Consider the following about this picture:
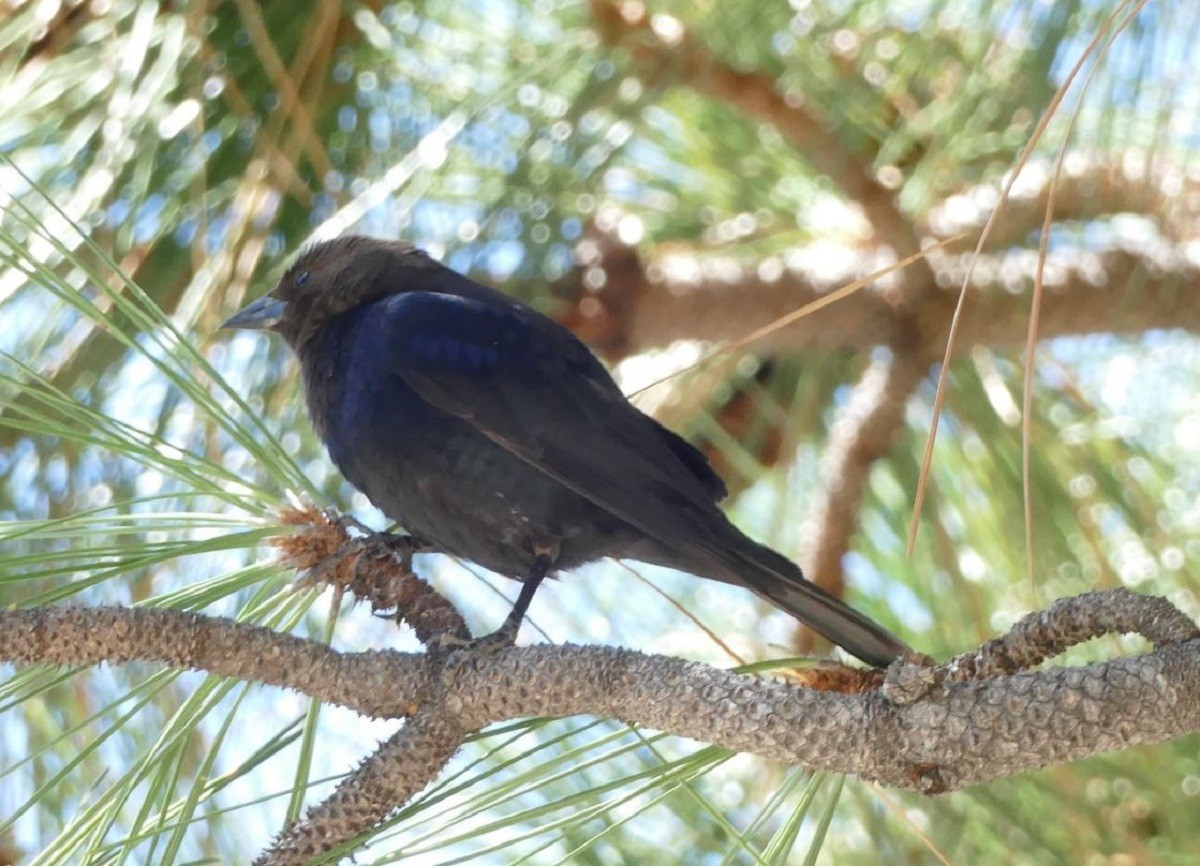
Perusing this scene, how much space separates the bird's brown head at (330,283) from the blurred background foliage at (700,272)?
0.06 metres

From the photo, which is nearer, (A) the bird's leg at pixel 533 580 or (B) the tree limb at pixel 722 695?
(B) the tree limb at pixel 722 695

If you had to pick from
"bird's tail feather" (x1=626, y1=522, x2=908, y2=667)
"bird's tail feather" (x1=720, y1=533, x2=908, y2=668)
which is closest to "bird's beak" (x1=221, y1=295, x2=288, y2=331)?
"bird's tail feather" (x1=626, y1=522, x2=908, y2=667)

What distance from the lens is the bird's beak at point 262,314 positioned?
274 cm

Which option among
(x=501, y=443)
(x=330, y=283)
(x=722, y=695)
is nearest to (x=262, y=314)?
(x=330, y=283)

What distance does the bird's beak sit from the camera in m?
2.74

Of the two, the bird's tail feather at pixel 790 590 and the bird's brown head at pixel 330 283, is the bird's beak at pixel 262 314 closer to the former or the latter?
the bird's brown head at pixel 330 283

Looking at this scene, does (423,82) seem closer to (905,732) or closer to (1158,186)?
(1158,186)

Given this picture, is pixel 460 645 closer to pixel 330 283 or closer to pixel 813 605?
pixel 813 605

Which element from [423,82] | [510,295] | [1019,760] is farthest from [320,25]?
[1019,760]

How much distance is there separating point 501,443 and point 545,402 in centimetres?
11

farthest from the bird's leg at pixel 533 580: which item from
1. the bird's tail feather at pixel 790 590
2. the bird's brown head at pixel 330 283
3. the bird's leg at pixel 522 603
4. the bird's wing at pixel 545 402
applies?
the bird's brown head at pixel 330 283

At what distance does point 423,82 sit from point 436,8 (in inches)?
5.5

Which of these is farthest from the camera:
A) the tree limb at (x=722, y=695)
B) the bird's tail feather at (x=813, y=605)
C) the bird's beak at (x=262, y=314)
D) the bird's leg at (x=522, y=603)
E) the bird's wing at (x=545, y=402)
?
the bird's beak at (x=262, y=314)

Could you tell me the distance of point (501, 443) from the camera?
256cm
